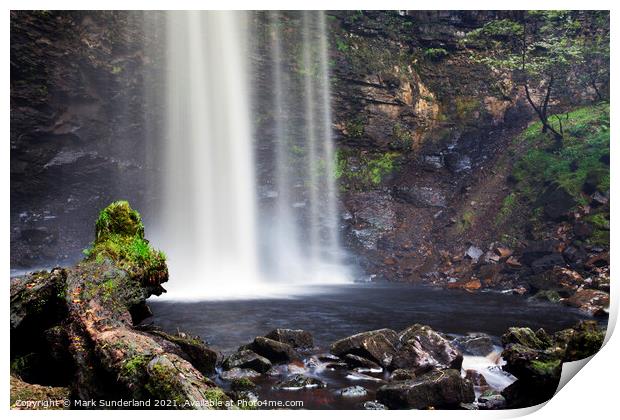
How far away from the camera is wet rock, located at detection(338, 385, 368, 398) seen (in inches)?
175

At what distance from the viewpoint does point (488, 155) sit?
17125 mm

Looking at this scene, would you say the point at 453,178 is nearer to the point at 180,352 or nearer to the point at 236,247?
the point at 236,247

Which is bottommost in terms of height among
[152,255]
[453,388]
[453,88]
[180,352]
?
[453,388]

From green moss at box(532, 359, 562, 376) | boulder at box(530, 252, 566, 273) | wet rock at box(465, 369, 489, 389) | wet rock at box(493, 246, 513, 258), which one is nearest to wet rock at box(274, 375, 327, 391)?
wet rock at box(465, 369, 489, 389)

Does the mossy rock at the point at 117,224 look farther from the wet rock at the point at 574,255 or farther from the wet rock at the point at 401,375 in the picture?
the wet rock at the point at 574,255

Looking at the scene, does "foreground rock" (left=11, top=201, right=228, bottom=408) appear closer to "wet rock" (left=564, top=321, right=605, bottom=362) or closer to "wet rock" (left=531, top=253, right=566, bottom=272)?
"wet rock" (left=564, top=321, right=605, bottom=362)

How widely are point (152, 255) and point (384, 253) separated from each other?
11395 millimetres

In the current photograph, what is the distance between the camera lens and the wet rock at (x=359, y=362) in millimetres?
5129

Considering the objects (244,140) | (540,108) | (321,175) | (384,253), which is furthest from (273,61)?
(540,108)

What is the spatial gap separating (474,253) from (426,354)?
9.40m

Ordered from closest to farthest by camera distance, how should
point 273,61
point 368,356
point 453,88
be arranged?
point 368,356
point 273,61
point 453,88

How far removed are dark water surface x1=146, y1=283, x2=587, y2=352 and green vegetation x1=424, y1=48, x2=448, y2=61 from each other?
989cm

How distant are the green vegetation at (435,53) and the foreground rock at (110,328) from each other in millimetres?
15212

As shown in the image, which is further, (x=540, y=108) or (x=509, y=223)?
(x=540, y=108)
